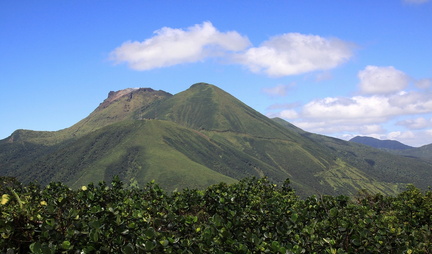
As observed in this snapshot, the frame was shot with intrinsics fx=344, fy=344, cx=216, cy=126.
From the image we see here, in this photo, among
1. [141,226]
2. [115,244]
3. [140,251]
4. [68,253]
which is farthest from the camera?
[141,226]

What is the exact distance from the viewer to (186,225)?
10.1m

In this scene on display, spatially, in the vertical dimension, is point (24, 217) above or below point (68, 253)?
above

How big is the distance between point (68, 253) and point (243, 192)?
46.3 feet

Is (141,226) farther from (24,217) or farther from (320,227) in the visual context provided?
(320,227)

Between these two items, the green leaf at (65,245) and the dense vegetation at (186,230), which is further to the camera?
the dense vegetation at (186,230)

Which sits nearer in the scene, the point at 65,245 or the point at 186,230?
the point at 65,245

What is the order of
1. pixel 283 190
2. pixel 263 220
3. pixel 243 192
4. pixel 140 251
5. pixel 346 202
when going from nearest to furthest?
pixel 140 251 → pixel 263 220 → pixel 346 202 → pixel 243 192 → pixel 283 190

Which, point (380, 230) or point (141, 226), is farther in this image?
point (380, 230)

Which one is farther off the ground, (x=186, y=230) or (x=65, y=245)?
(x=65, y=245)

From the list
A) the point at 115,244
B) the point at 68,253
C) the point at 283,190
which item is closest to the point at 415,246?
the point at 115,244

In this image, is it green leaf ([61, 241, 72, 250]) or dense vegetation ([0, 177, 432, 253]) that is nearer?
green leaf ([61, 241, 72, 250])

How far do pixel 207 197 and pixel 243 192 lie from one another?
2.74 m

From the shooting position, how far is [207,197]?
61.8 feet

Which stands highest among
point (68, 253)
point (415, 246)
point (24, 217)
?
point (24, 217)
